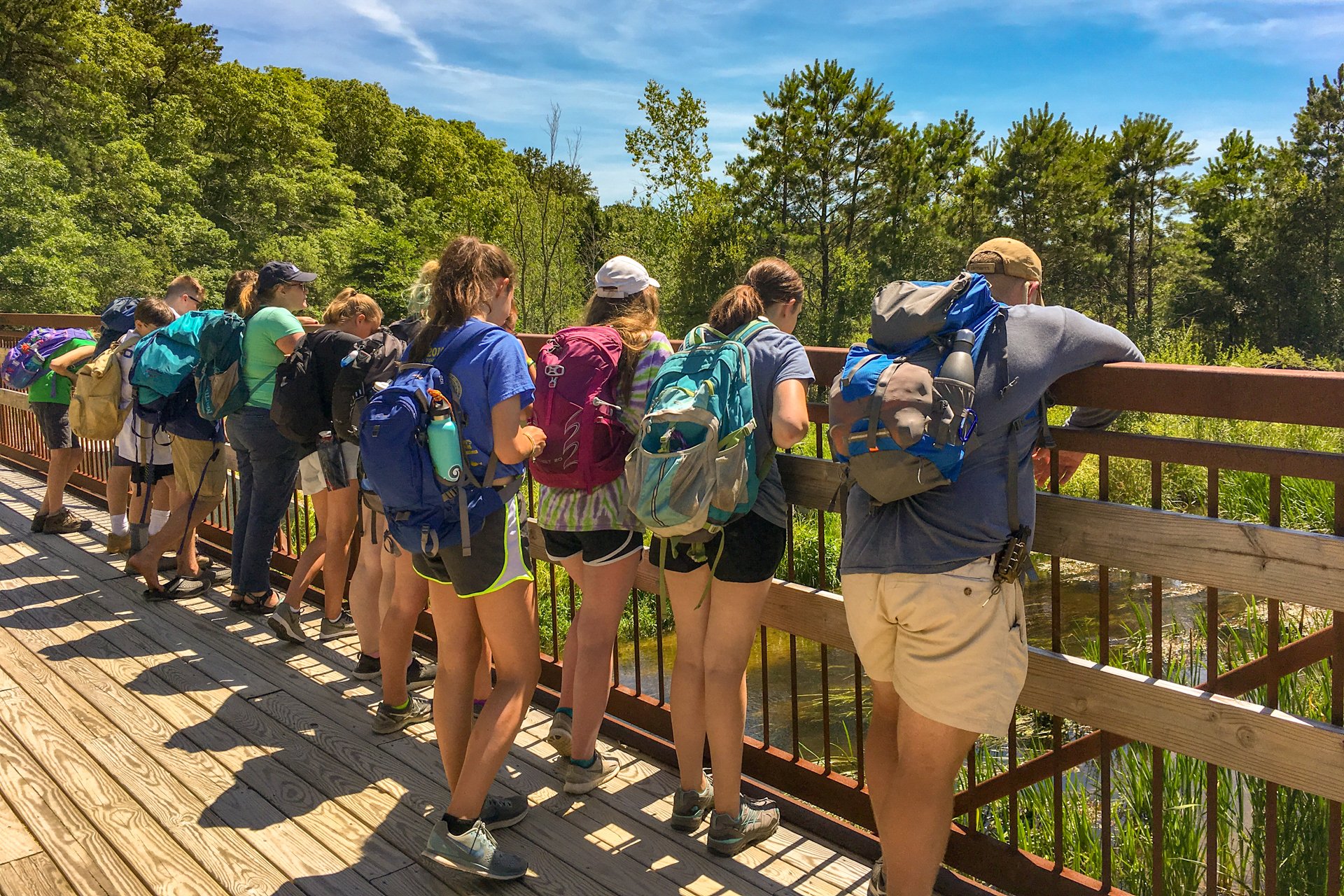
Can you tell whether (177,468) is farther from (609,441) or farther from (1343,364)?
(1343,364)

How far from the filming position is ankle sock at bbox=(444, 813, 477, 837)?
2701 millimetres

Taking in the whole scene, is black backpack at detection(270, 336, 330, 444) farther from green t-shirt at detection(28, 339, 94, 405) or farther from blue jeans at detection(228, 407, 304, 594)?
green t-shirt at detection(28, 339, 94, 405)

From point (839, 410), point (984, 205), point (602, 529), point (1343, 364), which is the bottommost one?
point (1343, 364)

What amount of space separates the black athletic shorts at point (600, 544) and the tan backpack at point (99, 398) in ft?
13.0

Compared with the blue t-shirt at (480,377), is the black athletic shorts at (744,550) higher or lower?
lower

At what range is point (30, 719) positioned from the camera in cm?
390

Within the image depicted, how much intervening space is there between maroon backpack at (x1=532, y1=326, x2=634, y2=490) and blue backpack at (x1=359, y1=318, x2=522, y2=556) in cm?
36

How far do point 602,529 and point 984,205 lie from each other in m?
50.5

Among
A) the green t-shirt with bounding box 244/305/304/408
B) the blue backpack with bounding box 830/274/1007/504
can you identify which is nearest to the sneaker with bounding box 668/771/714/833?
the blue backpack with bounding box 830/274/1007/504

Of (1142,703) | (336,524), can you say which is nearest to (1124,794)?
(1142,703)

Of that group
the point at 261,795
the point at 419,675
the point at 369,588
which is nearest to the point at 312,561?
the point at 369,588

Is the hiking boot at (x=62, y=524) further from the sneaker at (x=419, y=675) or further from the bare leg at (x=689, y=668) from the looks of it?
the bare leg at (x=689, y=668)

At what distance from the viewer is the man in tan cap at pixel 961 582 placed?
2.07m

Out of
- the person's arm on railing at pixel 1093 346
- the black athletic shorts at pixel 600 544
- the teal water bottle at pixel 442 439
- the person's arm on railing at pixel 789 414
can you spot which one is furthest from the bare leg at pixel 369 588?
the person's arm on railing at pixel 1093 346
